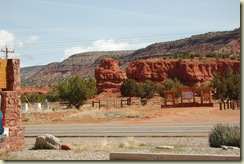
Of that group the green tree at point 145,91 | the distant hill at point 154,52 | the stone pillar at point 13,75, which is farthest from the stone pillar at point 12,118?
the distant hill at point 154,52

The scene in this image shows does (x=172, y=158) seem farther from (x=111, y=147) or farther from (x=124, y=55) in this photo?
(x=124, y=55)

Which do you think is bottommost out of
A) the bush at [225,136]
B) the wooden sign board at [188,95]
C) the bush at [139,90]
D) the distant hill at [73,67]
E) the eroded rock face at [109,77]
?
the bush at [225,136]

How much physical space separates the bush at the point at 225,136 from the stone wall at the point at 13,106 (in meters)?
→ 6.96

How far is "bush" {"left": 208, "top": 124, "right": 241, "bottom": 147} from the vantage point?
1495cm

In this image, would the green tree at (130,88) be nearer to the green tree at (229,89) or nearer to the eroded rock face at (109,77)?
the green tree at (229,89)

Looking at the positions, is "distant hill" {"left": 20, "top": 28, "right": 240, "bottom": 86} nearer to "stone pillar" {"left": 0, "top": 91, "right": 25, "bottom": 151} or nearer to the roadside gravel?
the roadside gravel

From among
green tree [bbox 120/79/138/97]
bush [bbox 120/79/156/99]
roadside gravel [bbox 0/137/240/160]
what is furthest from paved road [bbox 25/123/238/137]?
green tree [bbox 120/79/138/97]

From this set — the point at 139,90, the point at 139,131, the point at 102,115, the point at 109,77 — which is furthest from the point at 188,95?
the point at 109,77

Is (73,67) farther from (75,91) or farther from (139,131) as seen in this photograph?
(139,131)

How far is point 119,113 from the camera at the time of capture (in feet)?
130

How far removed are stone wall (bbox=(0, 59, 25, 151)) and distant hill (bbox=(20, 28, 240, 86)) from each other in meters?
119

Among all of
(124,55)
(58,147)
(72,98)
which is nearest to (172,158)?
(58,147)

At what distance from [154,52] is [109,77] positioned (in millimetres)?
44068

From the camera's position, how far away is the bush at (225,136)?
1495cm
